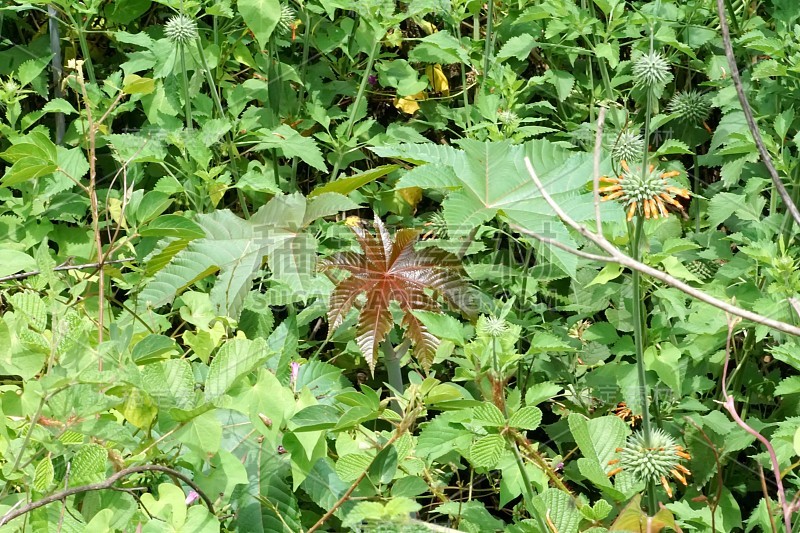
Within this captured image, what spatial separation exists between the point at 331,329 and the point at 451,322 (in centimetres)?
23

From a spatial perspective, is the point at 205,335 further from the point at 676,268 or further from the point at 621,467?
the point at 676,268

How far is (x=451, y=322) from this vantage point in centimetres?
162

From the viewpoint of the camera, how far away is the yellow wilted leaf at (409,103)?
2.99 meters

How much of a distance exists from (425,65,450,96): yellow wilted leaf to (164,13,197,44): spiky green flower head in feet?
2.88

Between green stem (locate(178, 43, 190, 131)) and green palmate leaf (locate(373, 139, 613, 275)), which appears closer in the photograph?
green palmate leaf (locate(373, 139, 613, 275))

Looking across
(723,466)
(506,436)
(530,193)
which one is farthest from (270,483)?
(723,466)

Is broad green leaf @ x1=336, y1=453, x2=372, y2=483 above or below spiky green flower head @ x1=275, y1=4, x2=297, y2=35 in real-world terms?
below

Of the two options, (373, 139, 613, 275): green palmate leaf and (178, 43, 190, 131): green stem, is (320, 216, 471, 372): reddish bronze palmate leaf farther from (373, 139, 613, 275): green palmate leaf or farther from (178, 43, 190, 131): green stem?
(178, 43, 190, 131): green stem

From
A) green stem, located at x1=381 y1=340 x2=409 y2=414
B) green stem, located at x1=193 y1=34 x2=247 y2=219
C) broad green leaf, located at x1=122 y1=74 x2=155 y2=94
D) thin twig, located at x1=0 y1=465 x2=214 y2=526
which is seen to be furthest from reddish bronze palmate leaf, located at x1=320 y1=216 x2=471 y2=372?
green stem, located at x1=193 y1=34 x2=247 y2=219

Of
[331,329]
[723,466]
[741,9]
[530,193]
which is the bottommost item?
[723,466]

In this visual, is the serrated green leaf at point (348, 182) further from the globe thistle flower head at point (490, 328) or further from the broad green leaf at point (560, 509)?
the broad green leaf at point (560, 509)

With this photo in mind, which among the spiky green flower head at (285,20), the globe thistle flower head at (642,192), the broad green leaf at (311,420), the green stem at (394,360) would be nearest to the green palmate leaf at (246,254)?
the green stem at (394,360)

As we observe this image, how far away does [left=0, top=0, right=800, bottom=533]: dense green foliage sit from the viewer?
4.24 feet

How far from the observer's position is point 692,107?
8.75 feet
